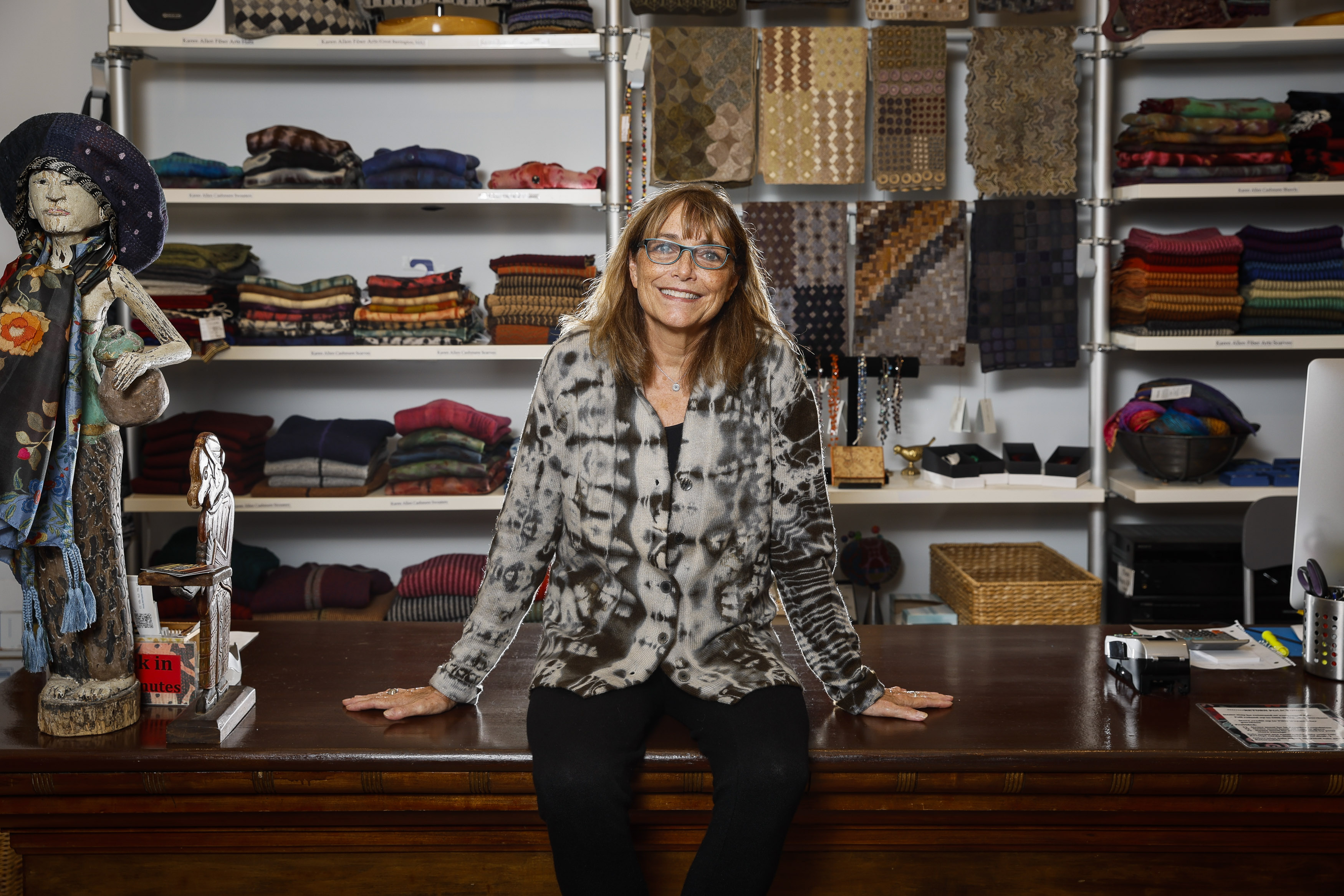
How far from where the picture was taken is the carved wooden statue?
4.99 feet

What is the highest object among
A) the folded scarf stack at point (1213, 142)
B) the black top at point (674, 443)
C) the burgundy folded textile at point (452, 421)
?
the folded scarf stack at point (1213, 142)

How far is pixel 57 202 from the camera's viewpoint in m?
1.56

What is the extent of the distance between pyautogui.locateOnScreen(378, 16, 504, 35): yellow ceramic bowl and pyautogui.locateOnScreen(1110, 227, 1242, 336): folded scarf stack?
203 cm

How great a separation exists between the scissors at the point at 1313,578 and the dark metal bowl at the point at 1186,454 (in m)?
1.32

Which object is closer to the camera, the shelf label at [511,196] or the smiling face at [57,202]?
the smiling face at [57,202]

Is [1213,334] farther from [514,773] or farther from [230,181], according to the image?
[230,181]

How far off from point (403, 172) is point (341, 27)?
1.44ft

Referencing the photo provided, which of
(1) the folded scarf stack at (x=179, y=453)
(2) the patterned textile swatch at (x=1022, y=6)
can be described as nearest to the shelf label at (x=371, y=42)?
(1) the folded scarf stack at (x=179, y=453)

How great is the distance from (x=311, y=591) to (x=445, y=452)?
559 mm

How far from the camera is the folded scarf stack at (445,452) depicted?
3072 millimetres

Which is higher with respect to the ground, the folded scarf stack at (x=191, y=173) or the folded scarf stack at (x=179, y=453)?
the folded scarf stack at (x=191, y=173)

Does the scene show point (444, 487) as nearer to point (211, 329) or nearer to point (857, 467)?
point (211, 329)

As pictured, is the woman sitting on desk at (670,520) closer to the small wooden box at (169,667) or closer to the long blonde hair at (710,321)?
the long blonde hair at (710,321)

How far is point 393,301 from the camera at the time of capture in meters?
3.08
